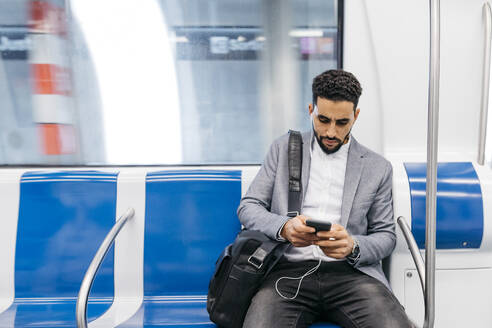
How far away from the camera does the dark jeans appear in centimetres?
136

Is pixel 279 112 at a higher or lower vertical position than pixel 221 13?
lower

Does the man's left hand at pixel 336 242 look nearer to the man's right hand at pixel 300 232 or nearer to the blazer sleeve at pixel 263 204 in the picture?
the man's right hand at pixel 300 232

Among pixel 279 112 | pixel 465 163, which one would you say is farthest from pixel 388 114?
pixel 279 112

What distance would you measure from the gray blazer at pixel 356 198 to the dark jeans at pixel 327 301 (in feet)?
0.29

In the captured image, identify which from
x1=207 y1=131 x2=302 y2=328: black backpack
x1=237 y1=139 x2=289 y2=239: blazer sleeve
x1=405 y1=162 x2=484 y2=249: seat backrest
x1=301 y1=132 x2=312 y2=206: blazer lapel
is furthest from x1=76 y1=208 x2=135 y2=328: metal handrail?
x1=405 y1=162 x2=484 y2=249: seat backrest

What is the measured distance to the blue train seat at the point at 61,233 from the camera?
1.85 meters

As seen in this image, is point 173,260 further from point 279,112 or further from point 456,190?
point 456,190

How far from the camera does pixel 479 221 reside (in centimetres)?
174

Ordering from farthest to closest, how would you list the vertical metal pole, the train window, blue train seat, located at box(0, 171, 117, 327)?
the train window
blue train seat, located at box(0, 171, 117, 327)
the vertical metal pole

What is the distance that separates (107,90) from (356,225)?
1.52 metres

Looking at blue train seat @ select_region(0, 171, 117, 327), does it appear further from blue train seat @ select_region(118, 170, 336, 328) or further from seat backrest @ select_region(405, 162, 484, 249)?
seat backrest @ select_region(405, 162, 484, 249)

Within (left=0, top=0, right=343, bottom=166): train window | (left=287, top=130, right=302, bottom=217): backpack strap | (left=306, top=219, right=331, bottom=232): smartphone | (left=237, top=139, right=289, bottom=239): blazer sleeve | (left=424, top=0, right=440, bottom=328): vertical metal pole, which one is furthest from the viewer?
(left=0, top=0, right=343, bottom=166): train window

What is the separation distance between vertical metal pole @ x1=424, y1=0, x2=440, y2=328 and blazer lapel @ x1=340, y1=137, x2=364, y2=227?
13.0 inches

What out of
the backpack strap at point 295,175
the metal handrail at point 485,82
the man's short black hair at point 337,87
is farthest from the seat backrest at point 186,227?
the metal handrail at point 485,82
